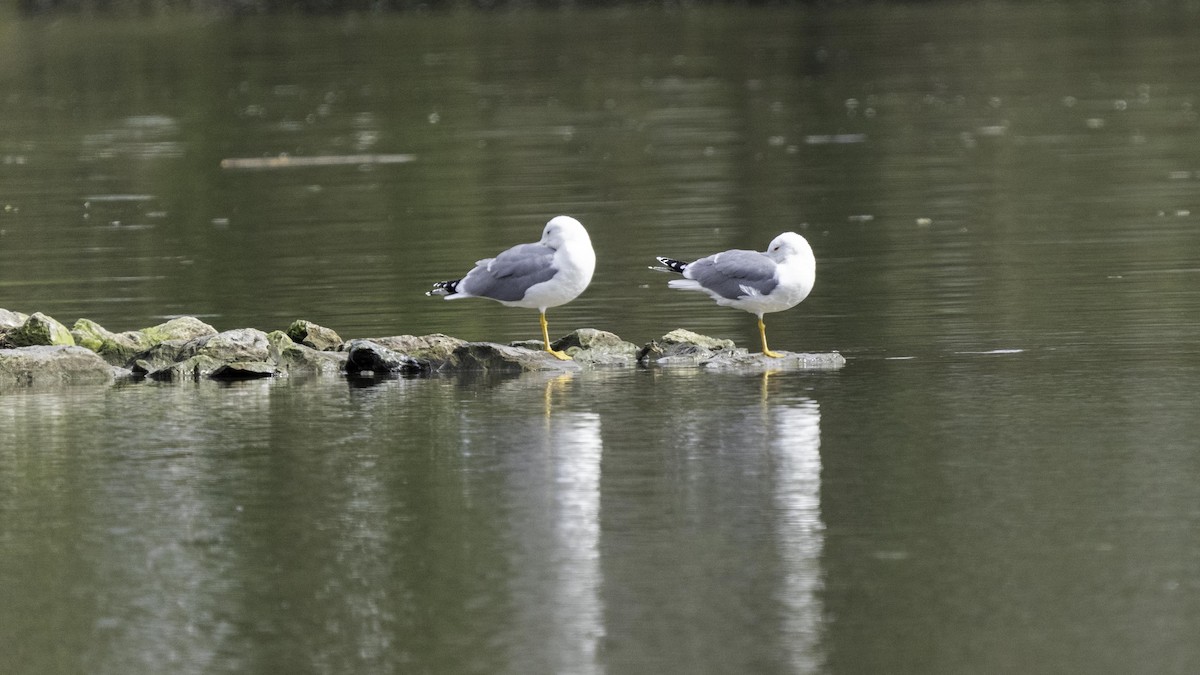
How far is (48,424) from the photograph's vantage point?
1185 cm

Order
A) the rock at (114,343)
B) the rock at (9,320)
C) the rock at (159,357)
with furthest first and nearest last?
1. the rock at (9,320)
2. the rock at (114,343)
3. the rock at (159,357)

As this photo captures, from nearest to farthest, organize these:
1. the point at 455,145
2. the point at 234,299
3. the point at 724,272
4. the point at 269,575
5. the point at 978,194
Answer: the point at 269,575
the point at 724,272
the point at 234,299
the point at 978,194
the point at 455,145

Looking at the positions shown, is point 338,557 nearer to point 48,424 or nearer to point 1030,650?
point 1030,650

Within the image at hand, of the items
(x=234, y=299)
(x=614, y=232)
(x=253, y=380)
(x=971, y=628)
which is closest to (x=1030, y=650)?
(x=971, y=628)

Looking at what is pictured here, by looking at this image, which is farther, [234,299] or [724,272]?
[234,299]

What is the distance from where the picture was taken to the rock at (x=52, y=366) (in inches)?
538

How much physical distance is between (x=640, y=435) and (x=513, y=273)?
323 centimetres

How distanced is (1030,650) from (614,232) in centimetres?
1429

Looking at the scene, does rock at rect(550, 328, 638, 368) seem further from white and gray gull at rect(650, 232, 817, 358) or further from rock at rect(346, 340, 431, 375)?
rock at rect(346, 340, 431, 375)

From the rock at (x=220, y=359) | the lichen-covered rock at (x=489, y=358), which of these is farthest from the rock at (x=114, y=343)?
the lichen-covered rock at (x=489, y=358)

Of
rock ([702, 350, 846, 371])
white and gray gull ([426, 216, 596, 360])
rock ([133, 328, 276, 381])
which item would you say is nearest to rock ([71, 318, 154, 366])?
rock ([133, 328, 276, 381])

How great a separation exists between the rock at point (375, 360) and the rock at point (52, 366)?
1678 millimetres

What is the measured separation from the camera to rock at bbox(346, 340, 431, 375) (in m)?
13.5

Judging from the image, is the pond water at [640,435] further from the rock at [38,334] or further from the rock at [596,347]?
the rock at [38,334]
